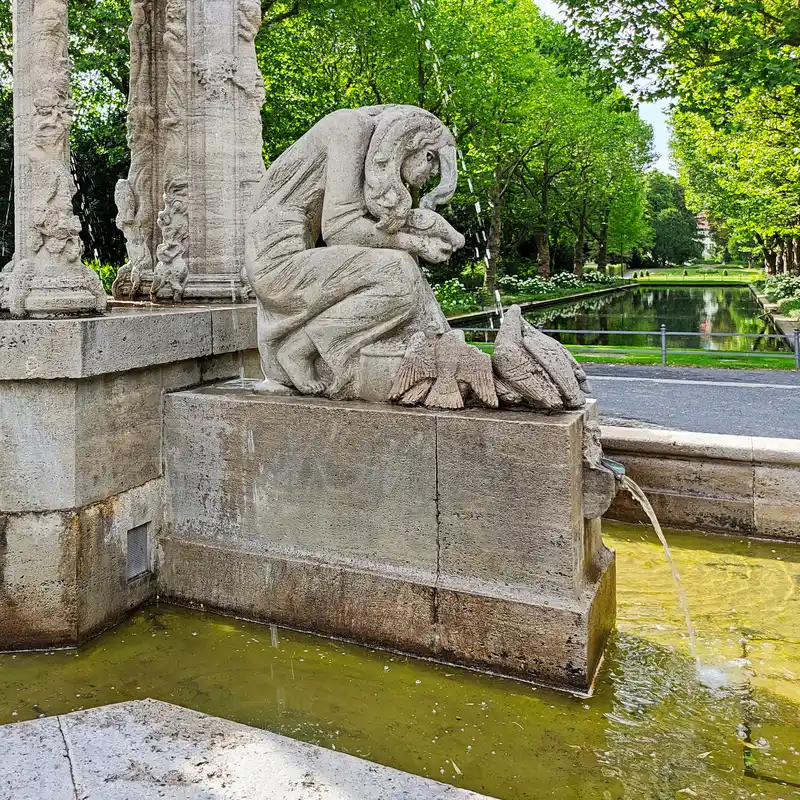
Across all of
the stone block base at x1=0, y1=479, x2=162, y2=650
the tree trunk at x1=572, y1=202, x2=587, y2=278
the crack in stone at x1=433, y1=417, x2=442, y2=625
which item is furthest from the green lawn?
the tree trunk at x1=572, y1=202, x2=587, y2=278

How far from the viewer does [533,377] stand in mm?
4316

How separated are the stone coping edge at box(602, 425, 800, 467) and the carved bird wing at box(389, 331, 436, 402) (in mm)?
2349

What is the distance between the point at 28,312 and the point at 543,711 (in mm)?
3963

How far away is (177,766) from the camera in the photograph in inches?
108

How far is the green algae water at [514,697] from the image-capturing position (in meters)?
3.30

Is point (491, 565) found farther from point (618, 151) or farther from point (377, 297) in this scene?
point (618, 151)

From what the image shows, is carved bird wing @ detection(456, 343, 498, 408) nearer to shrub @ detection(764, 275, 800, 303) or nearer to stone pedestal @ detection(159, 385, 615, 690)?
stone pedestal @ detection(159, 385, 615, 690)

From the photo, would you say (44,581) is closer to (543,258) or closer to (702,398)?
(702,398)

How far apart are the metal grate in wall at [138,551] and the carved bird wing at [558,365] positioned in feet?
8.78

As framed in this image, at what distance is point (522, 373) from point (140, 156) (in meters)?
5.11

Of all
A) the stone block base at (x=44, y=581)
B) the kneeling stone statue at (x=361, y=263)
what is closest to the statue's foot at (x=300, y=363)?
the kneeling stone statue at (x=361, y=263)

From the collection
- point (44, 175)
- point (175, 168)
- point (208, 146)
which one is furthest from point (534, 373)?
point (175, 168)

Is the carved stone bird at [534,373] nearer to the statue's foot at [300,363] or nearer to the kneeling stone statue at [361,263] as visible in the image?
the kneeling stone statue at [361,263]

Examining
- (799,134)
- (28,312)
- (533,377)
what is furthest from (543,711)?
(799,134)
